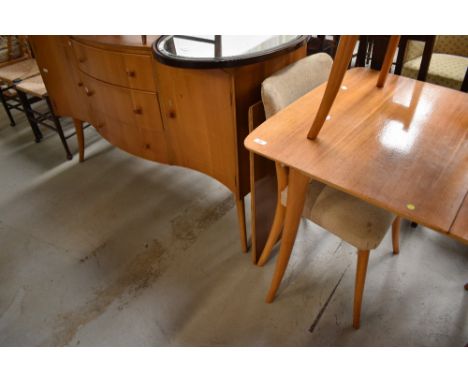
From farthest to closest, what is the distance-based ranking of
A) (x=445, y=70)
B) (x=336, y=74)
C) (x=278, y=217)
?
(x=445, y=70) → (x=278, y=217) → (x=336, y=74)

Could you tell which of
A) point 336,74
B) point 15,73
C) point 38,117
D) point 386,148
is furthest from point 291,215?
point 15,73

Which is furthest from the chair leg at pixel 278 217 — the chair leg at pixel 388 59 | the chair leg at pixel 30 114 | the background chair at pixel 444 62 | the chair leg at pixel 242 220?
the chair leg at pixel 30 114

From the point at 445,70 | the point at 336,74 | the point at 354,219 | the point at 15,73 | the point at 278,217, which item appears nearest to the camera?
the point at 336,74

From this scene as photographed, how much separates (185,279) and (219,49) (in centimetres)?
101

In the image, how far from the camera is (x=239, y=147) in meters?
1.32

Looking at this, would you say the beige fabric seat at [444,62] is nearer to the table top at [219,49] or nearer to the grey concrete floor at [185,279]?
the grey concrete floor at [185,279]

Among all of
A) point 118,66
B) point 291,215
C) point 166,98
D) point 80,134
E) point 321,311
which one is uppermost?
point 118,66

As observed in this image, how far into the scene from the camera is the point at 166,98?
141 centimetres

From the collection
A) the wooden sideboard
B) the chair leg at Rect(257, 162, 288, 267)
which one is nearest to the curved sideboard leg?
the wooden sideboard

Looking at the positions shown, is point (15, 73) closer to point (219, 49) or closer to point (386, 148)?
point (219, 49)

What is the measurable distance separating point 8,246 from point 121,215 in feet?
1.92

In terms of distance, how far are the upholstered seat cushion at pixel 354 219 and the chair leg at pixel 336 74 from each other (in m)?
0.29

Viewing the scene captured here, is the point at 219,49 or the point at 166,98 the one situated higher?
the point at 219,49

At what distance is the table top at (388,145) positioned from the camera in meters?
0.82
